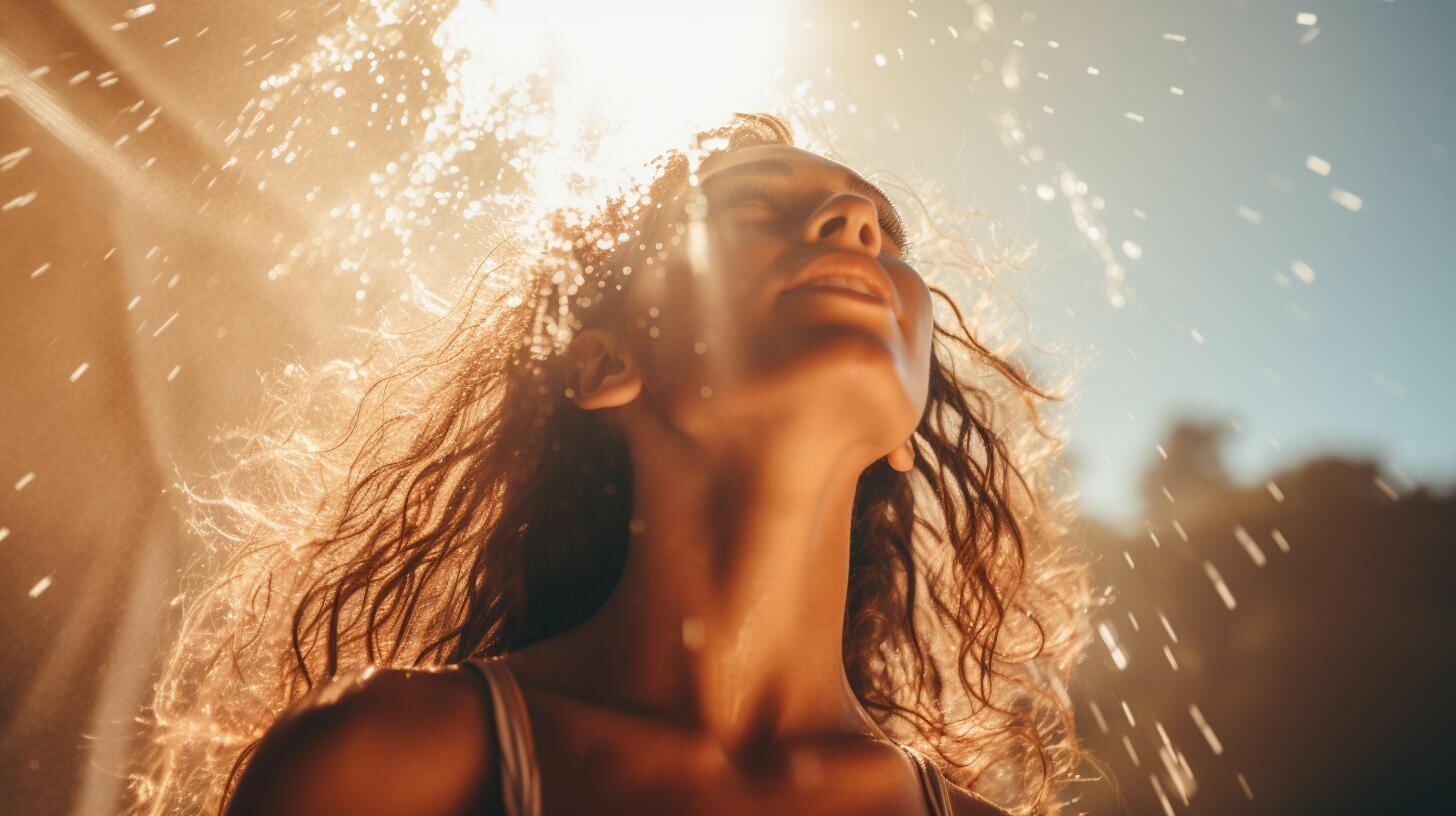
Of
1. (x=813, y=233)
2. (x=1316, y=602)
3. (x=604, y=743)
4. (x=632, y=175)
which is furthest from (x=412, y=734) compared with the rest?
(x=1316, y=602)

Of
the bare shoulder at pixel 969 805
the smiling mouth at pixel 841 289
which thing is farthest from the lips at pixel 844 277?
the bare shoulder at pixel 969 805

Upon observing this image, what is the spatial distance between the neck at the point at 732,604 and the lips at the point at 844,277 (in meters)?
0.21

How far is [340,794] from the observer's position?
0.85m

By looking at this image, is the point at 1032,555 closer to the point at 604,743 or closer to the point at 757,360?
the point at 757,360

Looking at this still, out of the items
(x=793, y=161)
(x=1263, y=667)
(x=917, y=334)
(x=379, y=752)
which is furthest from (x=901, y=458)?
(x=1263, y=667)

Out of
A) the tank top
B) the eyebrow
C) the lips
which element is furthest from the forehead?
the tank top

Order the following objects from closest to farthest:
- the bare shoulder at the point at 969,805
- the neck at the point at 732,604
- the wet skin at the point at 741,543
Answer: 1. the wet skin at the point at 741,543
2. the neck at the point at 732,604
3. the bare shoulder at the point at 969,805

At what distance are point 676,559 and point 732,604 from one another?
0.34 feet

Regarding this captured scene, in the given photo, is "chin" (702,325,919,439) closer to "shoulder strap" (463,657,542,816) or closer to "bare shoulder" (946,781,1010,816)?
"shoulder strap" (463,657,542,816)

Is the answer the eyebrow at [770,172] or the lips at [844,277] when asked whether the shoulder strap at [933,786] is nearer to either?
the lips at [844,277]

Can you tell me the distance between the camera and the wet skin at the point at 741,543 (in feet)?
3.45

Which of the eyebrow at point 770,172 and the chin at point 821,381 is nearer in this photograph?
the chin at point 821,381

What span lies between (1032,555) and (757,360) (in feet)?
4.10

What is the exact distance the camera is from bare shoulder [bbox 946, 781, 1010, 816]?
1.25 m
